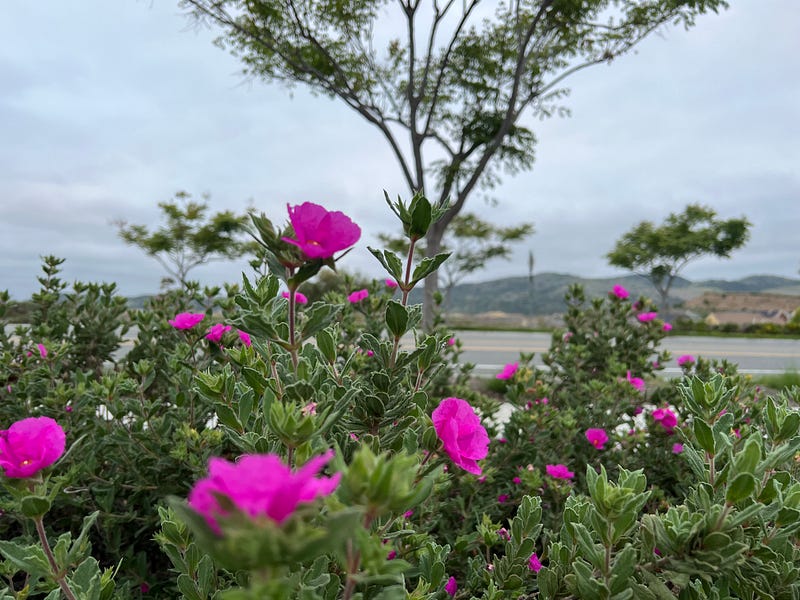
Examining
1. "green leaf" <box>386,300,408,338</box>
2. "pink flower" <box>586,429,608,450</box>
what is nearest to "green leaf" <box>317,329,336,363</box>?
"green leaf" <box>386,300,408,338</box>

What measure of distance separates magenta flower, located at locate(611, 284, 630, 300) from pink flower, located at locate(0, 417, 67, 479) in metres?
3.67

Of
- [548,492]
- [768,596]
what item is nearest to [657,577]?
[768,596]

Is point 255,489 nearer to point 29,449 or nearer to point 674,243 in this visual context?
point 29,449

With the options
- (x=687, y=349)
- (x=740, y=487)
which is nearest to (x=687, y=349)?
(x=687, y=349)

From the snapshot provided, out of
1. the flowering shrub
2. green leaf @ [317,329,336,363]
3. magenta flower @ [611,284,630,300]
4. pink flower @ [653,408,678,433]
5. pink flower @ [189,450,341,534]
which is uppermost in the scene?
magenta flower @ [611,284,630,300]

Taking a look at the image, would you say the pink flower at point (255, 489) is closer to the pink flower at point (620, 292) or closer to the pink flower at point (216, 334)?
the pink flower at point (216, 334)

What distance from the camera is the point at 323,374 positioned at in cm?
100

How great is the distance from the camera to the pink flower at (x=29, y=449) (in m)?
0.86

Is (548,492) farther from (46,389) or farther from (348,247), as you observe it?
(46,389)

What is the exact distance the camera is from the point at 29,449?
876 millimetres

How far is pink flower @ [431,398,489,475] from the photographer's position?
90 cm

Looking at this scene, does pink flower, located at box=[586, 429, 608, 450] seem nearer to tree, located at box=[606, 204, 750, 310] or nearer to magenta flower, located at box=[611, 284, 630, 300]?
magenta flower, located at box=[611, 284, 630, 300]

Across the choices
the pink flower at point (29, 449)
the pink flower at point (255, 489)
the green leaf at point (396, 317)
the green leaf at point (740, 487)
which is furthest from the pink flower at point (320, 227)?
the green leaf at point (740, 487)

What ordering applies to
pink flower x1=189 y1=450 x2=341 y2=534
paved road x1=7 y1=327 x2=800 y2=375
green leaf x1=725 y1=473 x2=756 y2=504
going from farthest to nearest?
paved road x1=7 y1=327 x2=800 y2=375, green leaf x1=725 y1=473 x2=756 y2=504, pink flower x1=189 y1=450 x2=341 y2=534
